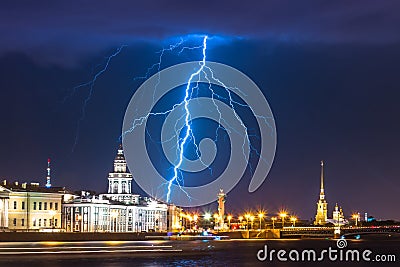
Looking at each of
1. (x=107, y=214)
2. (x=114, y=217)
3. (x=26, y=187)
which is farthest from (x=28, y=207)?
(x=114, y=217)

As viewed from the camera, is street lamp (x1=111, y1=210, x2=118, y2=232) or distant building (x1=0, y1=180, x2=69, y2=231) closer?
distant building (x1=0, y1=180, x2=69, y2=231)

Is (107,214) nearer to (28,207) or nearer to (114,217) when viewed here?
(114,217)

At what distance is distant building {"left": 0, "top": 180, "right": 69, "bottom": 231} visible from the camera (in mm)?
145250

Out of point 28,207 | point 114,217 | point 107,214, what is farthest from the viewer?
point 114,217

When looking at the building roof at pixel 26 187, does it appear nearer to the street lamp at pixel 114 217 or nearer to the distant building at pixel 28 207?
the distant building at pixel 28 207

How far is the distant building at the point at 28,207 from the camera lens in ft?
477

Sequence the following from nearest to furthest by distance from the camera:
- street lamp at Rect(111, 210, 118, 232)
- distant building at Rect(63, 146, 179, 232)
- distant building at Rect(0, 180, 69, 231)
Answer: distant building at Rect(0, 180, 69, 231) → distant building at Rect(63, 146, 179, 232) → street lamp at Rect(111, 210, 118, 232)

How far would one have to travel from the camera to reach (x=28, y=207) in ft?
493

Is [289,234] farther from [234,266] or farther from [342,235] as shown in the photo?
[234,266]

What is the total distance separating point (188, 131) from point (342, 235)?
58.7m

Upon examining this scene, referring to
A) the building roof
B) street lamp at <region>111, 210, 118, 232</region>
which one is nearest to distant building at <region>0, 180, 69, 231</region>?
the building roof

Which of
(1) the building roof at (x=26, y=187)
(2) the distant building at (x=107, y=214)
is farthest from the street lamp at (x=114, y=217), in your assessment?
(1) the building roof at (x=26, y=187)

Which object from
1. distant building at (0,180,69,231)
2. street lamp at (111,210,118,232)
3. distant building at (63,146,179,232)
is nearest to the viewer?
distant building at (0,180,69,231)

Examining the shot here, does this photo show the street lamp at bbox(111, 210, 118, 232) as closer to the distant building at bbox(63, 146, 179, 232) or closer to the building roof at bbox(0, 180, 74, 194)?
the distant building at bbox(63, 146, 179, 232)
